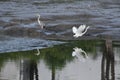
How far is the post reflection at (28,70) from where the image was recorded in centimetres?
938

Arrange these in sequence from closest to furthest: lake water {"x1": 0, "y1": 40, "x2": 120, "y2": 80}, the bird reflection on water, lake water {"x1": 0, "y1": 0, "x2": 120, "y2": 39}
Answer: lake water {"x1": 0, "y1": 40, "x2": 120, "y2": 80}, the bird reflection on water, lake water {"x1": 0, "y1": 0, "x2": 120, "y2": 39}

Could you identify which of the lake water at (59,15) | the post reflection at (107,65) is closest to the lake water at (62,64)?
the post reflection at (107,65)

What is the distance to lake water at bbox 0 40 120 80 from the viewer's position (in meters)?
9.03

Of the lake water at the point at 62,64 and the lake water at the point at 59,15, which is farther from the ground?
the lake water at the point at 59,15

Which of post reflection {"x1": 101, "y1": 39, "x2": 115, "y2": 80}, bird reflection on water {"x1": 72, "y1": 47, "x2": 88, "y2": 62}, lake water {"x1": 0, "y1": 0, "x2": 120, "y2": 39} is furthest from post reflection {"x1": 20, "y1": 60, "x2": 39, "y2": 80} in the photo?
lake water {"x1": 0, "y1": 0, "x2": 120, "y2": 39}

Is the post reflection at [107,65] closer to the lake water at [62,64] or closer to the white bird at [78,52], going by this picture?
the lake water at [62,64]

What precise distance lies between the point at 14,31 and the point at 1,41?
58.8 inches

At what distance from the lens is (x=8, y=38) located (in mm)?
13133

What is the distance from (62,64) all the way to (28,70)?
0.81 m

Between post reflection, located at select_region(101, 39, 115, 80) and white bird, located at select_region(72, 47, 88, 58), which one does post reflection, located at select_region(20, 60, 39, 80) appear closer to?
white bird, located at select_region(72, 47, 88, 58)

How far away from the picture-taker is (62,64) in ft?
33.5

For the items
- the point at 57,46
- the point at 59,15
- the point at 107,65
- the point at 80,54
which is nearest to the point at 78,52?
Answer: the point at 80,54

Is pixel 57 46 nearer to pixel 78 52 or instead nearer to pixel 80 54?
pixel 78 52

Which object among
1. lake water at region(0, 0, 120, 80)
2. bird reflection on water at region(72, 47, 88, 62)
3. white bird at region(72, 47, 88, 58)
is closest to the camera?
lake water at region(0, 0, 120, 80)
